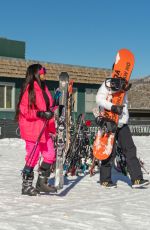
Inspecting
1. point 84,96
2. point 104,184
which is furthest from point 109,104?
point 84,96

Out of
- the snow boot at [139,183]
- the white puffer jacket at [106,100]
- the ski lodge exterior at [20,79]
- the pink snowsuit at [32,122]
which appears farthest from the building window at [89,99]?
the pink snowsuit at [32,122]

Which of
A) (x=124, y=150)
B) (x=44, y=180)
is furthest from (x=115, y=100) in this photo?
(x=44, y=180)

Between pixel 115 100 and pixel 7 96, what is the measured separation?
16516mm

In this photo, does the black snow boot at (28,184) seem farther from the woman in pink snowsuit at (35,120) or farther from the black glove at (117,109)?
the black glove at (117,109)

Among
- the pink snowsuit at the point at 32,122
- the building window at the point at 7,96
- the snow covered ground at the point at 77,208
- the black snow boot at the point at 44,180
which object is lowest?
the snow covered ground at the point at 77,208

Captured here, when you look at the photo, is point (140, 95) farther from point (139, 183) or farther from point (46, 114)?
point (46, 114)

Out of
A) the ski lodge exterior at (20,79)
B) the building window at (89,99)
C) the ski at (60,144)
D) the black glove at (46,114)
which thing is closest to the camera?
the black glove at (46,114)

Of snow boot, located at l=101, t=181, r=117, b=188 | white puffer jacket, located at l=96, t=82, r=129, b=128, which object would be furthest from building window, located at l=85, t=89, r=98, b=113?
snow boot, located at l=101, t=181, r=117, b=188

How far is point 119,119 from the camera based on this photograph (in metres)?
7.26

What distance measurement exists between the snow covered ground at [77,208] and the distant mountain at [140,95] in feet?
107

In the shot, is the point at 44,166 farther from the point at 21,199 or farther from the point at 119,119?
the point at 119,119

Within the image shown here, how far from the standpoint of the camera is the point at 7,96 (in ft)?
76.5

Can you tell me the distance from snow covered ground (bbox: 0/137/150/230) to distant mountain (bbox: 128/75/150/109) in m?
32.7

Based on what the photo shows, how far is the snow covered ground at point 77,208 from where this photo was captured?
15.3ft
